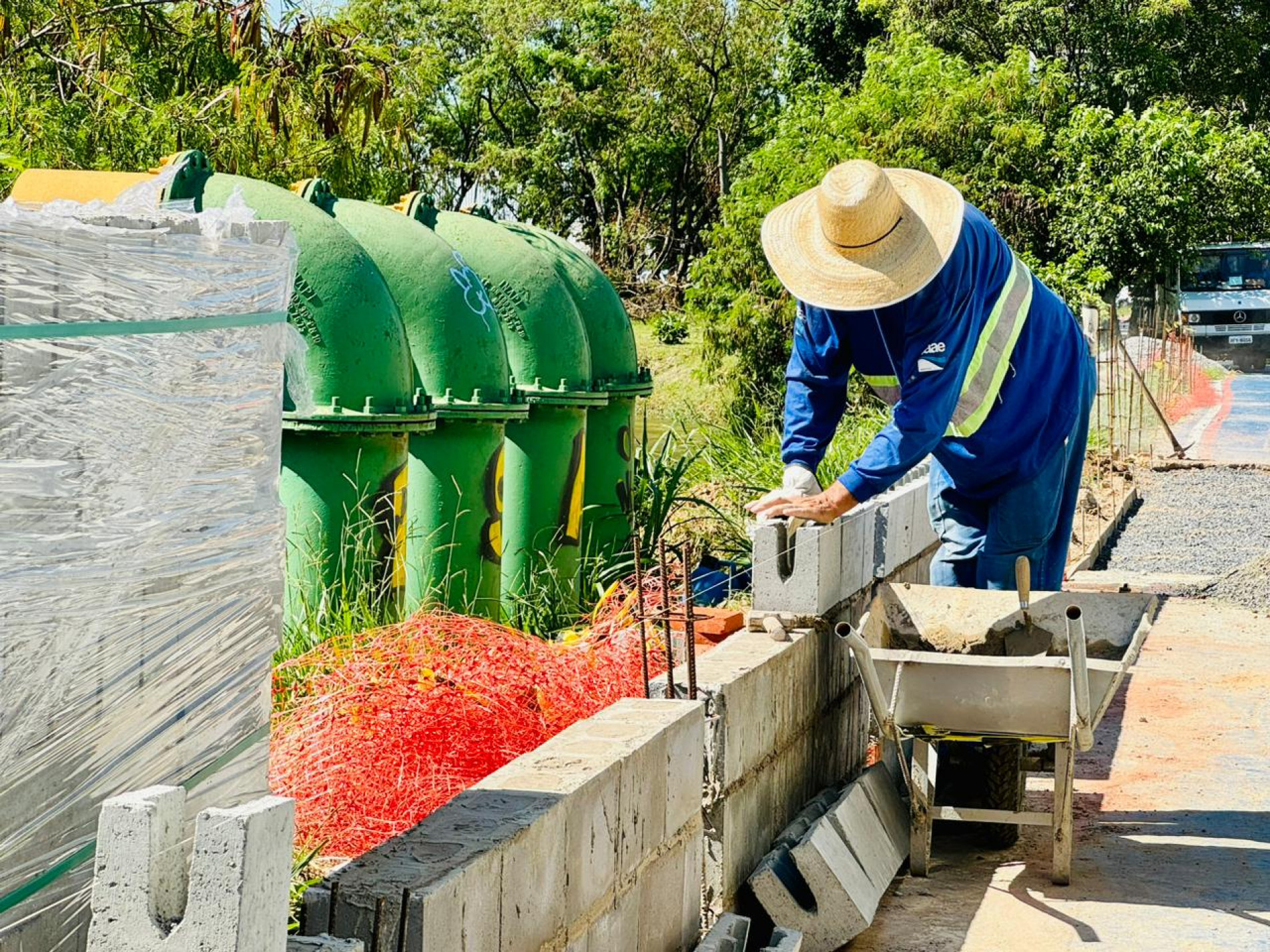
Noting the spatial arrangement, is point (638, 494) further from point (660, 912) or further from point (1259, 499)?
point (1259, 499)

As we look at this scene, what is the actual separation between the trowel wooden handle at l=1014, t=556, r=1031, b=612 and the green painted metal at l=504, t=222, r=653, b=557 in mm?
3632

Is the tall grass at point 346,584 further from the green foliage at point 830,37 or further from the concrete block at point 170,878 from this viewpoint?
the green foliage at point 830,37

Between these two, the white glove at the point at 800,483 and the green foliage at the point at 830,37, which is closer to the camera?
the white glove at the point at 800,483

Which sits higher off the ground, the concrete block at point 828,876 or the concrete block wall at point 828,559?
the concrete block wall at point 828,559

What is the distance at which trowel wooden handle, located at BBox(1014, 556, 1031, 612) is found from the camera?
5613 millimetres

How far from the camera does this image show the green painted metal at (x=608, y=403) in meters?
9.19

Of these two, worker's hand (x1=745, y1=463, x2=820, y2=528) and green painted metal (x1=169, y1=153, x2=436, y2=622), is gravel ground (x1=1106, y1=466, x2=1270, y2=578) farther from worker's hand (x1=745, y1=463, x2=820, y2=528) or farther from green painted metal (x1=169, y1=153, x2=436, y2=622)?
green painted metal (x1=169, y1=153, x2=436, y2=622)

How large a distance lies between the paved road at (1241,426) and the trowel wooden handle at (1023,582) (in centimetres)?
1371

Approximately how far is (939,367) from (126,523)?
348 centimetres

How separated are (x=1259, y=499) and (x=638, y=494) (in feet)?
28.9

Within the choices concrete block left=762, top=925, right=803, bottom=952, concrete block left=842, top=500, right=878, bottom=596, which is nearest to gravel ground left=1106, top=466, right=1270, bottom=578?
concrete block left=842, top=500, right=878, bottom=596

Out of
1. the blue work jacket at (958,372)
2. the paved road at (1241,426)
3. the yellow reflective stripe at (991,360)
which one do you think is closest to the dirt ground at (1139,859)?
the blue work jacket at (958,372)

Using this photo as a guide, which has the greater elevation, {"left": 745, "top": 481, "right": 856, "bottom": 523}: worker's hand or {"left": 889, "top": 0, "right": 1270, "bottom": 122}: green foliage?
{"left": 889, "top": 0, "right": 1270, "bottom": 122}: green foliage

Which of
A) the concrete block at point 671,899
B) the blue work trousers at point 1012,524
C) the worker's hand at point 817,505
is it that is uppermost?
the worker's hand at point 817,505
